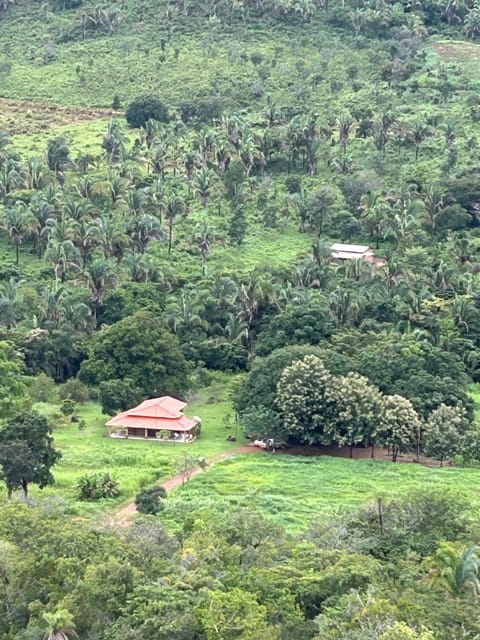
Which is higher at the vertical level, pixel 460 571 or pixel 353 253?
pixel 460 571

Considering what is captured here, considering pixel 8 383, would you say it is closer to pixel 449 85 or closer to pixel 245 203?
pixel 245 203

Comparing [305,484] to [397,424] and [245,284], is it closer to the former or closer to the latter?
[397,424]

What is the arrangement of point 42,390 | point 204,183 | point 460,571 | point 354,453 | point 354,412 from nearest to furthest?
1. point 460,571
2. point 354,412
3. point 354,453
4. point 42,390
5. point 204,183

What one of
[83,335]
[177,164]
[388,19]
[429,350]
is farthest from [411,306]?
[388,19]

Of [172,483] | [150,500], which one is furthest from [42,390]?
[150,500]

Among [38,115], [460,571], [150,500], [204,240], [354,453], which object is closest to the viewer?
[460,571]
